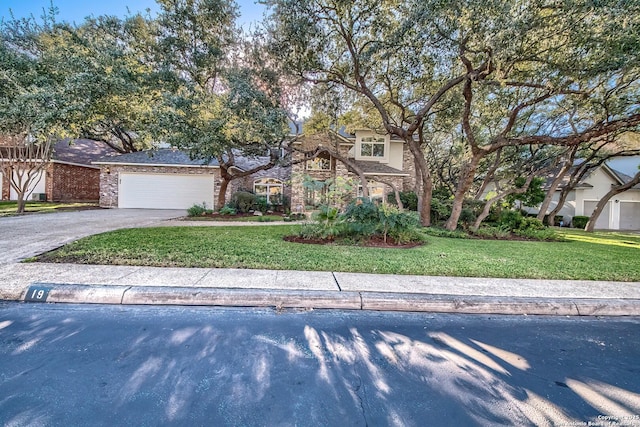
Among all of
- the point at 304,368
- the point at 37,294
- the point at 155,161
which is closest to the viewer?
the point at 304,368

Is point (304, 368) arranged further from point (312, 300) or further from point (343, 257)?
point (343, 257)

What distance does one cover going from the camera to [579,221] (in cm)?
1888

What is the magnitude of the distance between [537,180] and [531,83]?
6.75 metres

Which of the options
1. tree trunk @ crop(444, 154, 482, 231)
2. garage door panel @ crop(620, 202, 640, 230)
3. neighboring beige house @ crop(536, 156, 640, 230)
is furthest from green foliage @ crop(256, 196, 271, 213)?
garage door panel @ crop(620, 202, 640, 230)

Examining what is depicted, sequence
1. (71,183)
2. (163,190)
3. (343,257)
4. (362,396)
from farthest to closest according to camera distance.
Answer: (71,183) < (163,190) < (343,257) < (362,396)

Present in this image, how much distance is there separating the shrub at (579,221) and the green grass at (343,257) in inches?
510

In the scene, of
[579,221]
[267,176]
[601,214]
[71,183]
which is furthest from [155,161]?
[601,214]

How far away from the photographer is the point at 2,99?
401 inches

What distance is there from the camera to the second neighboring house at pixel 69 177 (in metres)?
19.4

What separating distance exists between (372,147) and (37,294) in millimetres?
18162

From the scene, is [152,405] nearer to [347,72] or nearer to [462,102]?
[347,72]

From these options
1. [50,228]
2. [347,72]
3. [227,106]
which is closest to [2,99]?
[50,228]

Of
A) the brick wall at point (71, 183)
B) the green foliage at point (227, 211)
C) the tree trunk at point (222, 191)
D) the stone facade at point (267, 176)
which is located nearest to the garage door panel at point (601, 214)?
the stone facade at point (267, 176)

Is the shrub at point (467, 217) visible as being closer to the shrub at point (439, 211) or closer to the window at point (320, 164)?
the shrub at point (439, 211)
